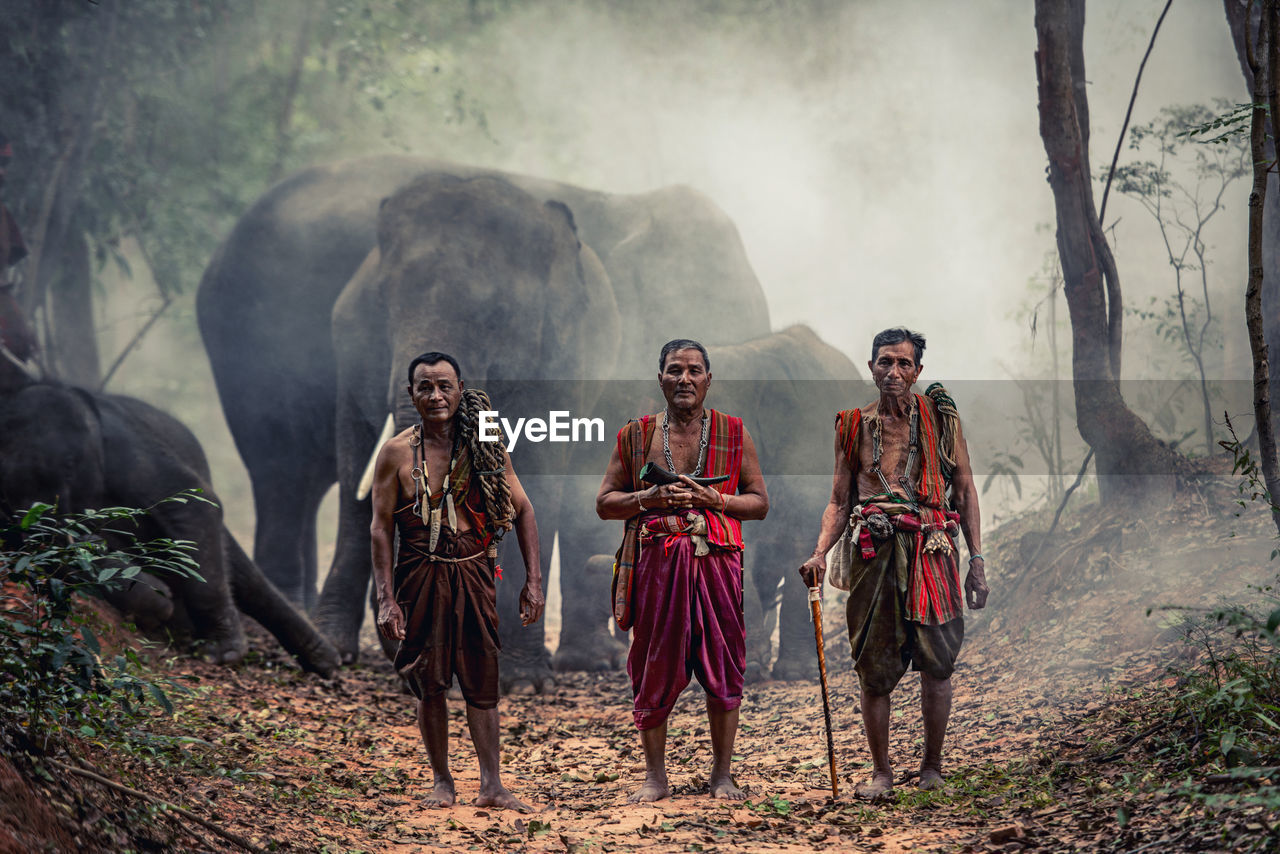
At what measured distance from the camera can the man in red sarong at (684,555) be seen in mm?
4621

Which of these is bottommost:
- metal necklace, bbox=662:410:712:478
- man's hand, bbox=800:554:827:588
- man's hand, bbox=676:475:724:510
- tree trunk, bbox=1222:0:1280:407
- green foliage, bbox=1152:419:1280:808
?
green foliage, bbox=1152:419:1280:808

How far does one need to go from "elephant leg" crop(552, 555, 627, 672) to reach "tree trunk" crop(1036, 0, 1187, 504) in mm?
3639

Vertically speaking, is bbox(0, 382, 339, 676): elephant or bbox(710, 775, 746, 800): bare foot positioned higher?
bbox(0, 382, 339, 676): elephant

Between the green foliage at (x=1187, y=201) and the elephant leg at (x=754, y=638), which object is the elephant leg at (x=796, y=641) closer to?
the elephant leg at (x=754, y=638)

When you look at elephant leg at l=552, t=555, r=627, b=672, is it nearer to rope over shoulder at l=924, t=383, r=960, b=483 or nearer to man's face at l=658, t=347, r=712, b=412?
man's face at l=658, t=347, r=712, b=412

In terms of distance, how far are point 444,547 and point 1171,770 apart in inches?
109

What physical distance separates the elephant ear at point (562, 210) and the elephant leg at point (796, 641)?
322 centimetres

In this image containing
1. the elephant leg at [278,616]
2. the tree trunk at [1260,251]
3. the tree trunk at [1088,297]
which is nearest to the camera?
the tree trunk at [1260,251]

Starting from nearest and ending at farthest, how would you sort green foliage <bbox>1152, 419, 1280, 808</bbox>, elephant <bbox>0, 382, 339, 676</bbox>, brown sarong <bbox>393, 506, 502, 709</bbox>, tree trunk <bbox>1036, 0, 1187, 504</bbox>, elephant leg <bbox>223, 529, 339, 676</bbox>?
green foliage <bbox>1152, 419, 1280, 808</bbox> < brown sarong <bbox>393, 506, 502, 709</bbox> < elephant <bbox>0, 382, 339, 676</bbox> < tree trunk <bbox>1036, 0, 1187, 504</bbox> < elephant leg <bbox>223, 529, 339, 676</bbox>

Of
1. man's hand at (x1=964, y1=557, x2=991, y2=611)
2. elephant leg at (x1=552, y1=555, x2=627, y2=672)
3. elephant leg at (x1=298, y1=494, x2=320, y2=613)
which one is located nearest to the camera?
man's hand at (x1=964, y1=557, x2=991, y2=611)

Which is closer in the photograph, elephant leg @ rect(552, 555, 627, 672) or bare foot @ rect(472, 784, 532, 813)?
bare foot @ rect(472, 784, 532, 813)

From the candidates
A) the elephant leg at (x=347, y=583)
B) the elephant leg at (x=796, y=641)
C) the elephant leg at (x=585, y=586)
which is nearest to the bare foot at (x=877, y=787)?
the elephant leg at (x=796, y=641)

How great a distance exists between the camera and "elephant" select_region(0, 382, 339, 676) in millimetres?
7074

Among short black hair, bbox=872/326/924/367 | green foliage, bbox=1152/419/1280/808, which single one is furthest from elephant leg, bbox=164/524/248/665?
green foliage, bbox=1152/419/1280/808
